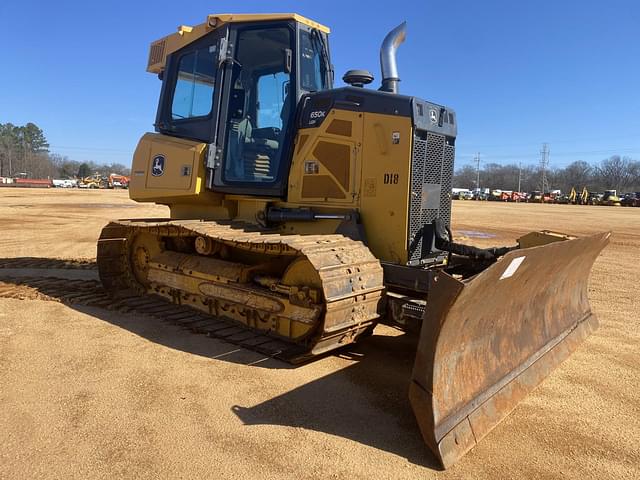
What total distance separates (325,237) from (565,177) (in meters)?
121

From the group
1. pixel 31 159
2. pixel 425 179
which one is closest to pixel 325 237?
pixel 425 179

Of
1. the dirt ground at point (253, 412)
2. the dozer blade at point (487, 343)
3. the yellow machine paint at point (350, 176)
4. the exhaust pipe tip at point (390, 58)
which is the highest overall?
the exhaust pipe tip at point (390, 58)

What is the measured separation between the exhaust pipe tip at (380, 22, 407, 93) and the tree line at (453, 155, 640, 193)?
79.7 meters

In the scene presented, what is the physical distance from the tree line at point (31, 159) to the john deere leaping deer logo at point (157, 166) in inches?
3784

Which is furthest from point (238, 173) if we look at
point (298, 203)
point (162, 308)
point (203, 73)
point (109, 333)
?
point (109, 333)

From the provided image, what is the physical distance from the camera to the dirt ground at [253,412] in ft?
9.65

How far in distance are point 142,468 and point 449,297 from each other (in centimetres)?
204

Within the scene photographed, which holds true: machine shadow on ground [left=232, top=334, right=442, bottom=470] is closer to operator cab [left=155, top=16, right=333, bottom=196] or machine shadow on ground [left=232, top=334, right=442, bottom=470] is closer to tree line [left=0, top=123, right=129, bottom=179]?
operator cab [left=155, top=16, right=333, bottom=196]

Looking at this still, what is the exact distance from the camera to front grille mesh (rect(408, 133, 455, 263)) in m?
4.94

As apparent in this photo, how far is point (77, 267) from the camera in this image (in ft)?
30.5

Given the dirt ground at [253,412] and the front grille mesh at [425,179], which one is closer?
the dirt ground at [253,412]

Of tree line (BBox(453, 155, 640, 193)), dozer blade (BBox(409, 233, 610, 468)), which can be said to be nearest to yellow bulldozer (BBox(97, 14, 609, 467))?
dozer blade (BBox(409, 233, 610, 468))

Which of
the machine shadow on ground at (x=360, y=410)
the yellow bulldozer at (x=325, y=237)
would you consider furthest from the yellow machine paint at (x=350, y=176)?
the machine shadow on ground at (x=360, y=410)

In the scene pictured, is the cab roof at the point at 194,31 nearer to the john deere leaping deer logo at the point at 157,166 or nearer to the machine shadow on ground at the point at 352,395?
the john deere leaping deer logo at the point at 157,166
